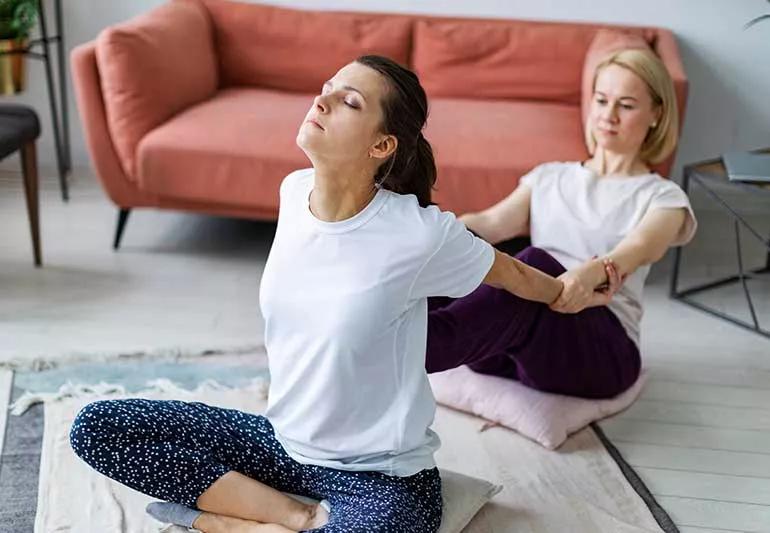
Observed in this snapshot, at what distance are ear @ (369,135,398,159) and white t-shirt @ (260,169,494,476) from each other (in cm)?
7

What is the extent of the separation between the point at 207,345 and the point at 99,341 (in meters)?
0.26

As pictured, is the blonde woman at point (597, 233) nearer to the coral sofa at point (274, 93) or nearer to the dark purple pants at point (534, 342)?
the dark purple pants at point (534, 342)

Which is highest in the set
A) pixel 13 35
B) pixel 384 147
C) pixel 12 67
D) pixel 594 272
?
pixel 384 147

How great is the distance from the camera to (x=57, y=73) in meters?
4.07

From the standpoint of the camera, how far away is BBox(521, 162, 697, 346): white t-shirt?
2488 millimetres

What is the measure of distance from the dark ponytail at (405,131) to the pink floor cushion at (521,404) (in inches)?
27.8

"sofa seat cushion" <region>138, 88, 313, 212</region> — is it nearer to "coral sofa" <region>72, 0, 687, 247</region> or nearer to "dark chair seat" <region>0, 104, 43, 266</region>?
"coral sofa" <region>72, 0, 687, 247</region>

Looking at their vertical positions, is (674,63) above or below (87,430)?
above

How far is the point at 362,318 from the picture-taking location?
1.79 meters

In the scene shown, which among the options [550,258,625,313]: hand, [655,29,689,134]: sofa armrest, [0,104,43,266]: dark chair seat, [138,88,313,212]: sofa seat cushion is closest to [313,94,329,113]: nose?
[550,258,625,313]: hand

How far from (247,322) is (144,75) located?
2.61ft

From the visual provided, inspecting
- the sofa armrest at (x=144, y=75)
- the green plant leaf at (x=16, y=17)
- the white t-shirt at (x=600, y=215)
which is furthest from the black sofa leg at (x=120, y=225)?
the white t-shirt at (x=600, y=215)

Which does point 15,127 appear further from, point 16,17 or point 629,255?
point 629,255

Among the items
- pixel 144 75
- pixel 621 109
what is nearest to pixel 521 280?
pixel 621 109
